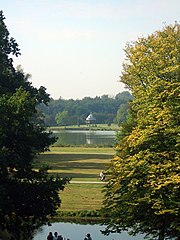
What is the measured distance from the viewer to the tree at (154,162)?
58.5 ft

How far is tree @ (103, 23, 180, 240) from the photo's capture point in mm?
17844

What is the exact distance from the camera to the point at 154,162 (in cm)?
1844

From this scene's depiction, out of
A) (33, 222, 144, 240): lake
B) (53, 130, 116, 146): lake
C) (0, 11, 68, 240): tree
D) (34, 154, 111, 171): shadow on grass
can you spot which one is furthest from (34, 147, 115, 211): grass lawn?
(53, 130, 116, 146): lake

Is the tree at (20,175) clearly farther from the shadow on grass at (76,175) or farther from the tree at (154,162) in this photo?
the shadow on grass at (76,175)

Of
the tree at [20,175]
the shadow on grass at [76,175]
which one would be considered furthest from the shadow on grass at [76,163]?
the tree at [20,175]

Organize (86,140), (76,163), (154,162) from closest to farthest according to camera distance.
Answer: (154,162), (76,163), (86,140)

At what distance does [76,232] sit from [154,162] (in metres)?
8.05

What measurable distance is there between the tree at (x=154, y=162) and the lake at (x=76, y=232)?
3688mm

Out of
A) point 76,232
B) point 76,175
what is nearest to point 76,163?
point 76,175

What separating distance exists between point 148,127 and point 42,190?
485cm

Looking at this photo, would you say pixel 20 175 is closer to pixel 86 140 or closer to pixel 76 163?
pixel 76 163

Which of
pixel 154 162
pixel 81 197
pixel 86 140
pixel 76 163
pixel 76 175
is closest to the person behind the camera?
pixel 154 162

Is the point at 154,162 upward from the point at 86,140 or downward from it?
upward

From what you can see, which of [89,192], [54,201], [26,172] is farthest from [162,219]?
[89,192]
